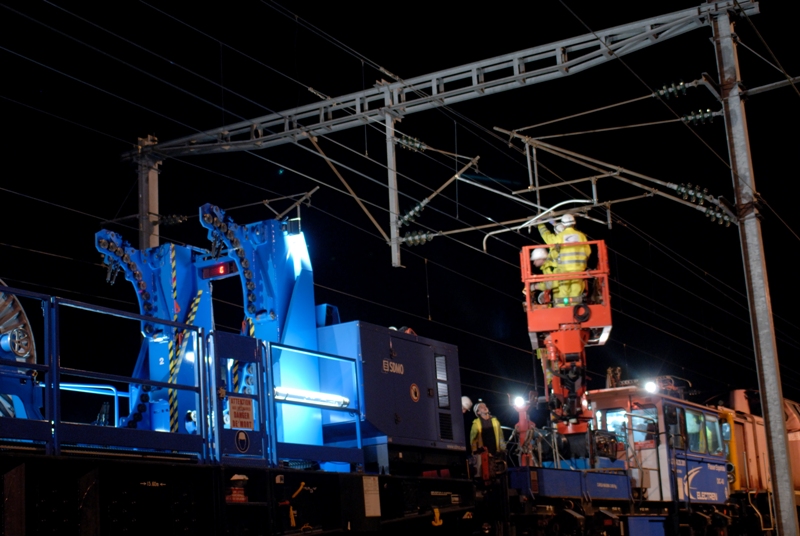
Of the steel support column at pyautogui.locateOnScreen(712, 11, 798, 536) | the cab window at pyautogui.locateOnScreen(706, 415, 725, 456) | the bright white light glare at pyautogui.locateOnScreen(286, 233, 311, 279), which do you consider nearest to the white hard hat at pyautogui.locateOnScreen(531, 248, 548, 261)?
the steel support column at pyautogui.locateOnScreen(712, 11, 798, 536)

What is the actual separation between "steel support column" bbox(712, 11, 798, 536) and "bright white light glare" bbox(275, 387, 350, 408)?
8028 millimetres

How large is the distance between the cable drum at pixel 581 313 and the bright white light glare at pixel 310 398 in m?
7.39

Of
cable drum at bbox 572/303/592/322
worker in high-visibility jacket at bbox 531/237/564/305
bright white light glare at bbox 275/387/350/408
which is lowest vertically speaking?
bright white light glare at bbox 275/387/350/408

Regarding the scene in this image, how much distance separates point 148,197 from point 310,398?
8756 mm

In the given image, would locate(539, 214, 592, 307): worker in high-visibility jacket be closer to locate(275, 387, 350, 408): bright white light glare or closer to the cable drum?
the cable drum

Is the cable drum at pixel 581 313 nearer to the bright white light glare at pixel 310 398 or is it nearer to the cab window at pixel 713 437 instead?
the cab window at pixel 713 437

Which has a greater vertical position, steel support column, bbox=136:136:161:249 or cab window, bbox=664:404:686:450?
steel support column, bbox=136:136:161:249

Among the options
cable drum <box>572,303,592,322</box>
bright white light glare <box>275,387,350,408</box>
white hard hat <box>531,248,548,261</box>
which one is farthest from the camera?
white hard hat <box>531,248,548,261</box>

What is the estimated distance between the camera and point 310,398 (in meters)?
10.9

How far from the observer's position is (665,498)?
18.9 meters

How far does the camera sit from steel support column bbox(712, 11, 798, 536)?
51.5 ft

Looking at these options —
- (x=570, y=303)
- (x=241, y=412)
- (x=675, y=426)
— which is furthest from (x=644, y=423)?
(x=241, y=412)

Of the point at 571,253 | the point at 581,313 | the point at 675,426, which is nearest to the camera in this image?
the point at 581,313

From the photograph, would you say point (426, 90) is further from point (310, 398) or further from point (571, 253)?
point (310, 398)
